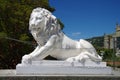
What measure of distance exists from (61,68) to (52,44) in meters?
0.61

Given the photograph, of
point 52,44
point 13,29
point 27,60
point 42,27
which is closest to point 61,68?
point 52,44

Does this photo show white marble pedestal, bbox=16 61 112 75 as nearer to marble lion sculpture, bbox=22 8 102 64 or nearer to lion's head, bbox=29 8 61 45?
marble lion sculpture, bbox=22 8 102 64

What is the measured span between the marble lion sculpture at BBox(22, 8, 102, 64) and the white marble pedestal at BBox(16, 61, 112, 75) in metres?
0.14

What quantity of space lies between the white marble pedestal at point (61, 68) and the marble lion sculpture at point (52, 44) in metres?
0.14

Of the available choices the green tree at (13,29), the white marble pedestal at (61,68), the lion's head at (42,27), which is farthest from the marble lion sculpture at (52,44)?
the green tree at (13,29)

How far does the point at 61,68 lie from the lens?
6258mm

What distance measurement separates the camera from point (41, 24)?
645 cm

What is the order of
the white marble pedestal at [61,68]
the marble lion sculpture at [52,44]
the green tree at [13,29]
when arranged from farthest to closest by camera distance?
1. the green tree at [13,29]
2. the marble lion sculpture at [52,44]
3. the white marble pedestal at [61,68]

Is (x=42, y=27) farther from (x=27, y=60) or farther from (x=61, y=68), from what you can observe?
(x=61, y=68)

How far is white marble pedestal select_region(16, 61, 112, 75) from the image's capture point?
6160 mm

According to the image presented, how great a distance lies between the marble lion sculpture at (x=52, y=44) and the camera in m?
6.42

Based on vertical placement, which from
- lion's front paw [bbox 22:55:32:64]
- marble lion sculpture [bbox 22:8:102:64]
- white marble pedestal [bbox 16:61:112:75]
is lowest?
white marble pedestal [bbox 16:61:112:75]

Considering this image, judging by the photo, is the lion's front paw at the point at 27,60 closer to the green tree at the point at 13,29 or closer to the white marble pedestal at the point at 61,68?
the white marble pedestal at the point at 61,68

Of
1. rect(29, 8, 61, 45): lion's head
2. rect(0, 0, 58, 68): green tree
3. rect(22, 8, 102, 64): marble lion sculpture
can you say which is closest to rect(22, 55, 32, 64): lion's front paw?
rect(22, 8, 102, 64): marble lion sculpture
